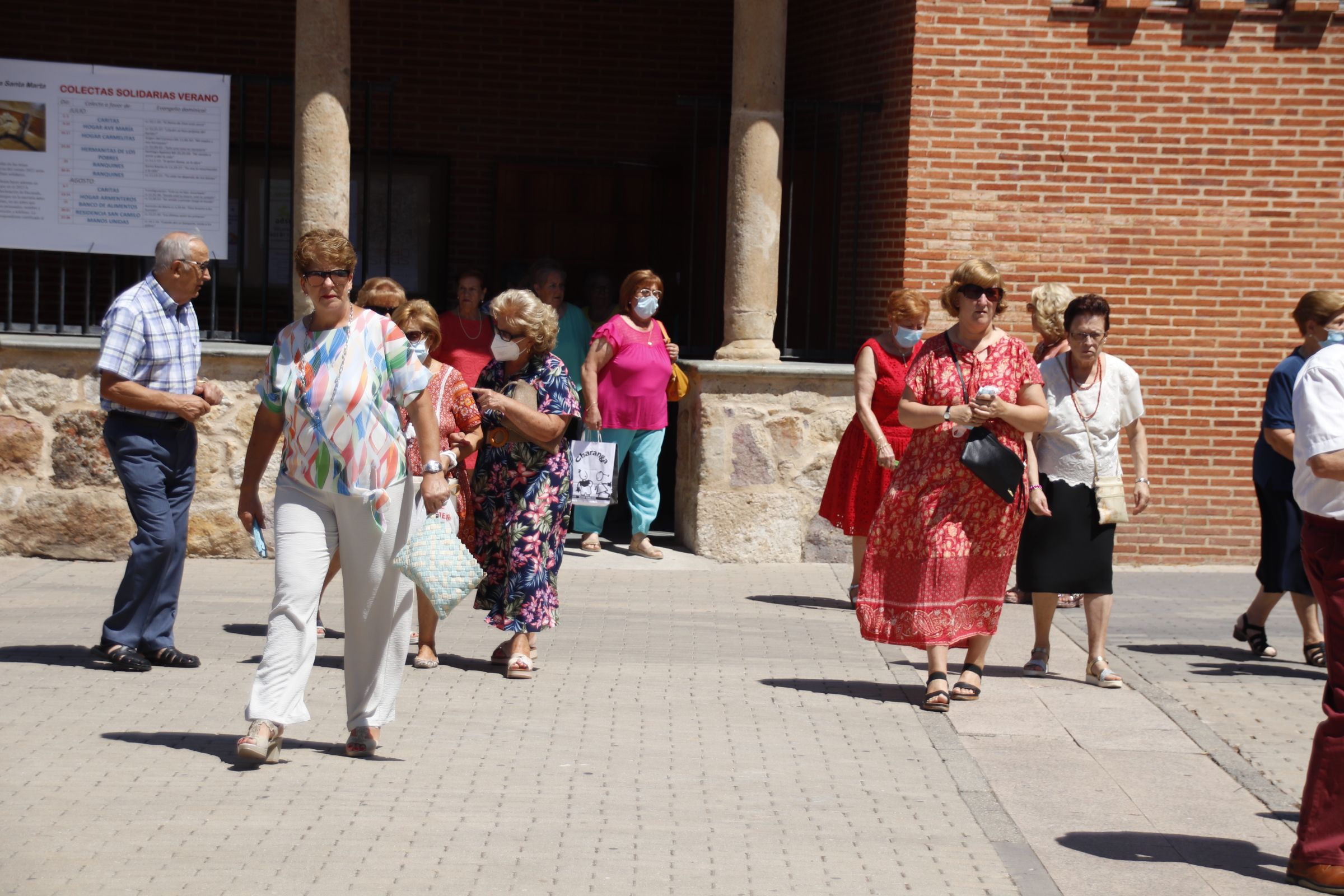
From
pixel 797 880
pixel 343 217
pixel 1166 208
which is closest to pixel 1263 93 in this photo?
pixel 1166 208

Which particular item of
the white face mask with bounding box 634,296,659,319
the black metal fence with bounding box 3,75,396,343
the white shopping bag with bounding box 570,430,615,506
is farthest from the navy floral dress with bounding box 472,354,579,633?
the black metal fence with bounding box 3,75,396,343

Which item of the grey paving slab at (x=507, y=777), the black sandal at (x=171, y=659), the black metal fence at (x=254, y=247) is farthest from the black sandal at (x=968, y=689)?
the black metal fence at (x=254, y=247)

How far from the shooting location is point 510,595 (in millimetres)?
6641

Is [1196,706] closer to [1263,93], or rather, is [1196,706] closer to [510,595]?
[510,595]

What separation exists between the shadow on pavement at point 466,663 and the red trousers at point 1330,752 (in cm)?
347

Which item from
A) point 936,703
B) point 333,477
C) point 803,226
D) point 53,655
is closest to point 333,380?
point 333,477

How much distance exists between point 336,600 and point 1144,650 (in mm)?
4261

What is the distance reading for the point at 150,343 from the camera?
6.46m

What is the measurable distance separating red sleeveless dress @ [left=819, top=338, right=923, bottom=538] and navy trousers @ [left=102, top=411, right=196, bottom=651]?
3.57m

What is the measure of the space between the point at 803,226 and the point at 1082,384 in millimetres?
4873

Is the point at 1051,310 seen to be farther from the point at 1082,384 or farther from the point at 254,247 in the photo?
the point at 254,247

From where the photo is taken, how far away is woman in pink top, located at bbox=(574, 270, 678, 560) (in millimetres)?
9492

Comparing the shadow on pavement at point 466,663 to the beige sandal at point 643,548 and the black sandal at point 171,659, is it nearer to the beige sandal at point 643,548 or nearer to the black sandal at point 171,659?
the black sandal at point 171,659

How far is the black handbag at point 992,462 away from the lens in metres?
6.25
